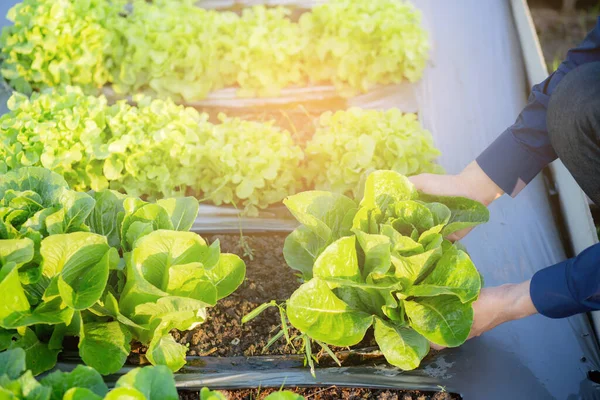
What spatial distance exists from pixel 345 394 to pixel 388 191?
703 millimetres

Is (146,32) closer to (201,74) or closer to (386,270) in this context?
(201,74)

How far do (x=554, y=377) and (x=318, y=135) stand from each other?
4.60 feet

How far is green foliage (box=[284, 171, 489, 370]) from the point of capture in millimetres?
1806

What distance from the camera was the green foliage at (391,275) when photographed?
5.92 ft

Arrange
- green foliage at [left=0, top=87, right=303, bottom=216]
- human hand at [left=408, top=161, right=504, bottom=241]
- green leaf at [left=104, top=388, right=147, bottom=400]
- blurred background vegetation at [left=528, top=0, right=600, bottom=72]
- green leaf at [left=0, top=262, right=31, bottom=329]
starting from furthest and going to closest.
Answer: blurred background vegetation at [left=528, top=0, right=600, bottom=72], green foliage at [left=0, top=87, right=303, bottom=216], human hand at [left=408, top=161, right=504, bottom=241], green leaf at [left=0, top=262, right=31, bottom=329], green leaf at [left=104, top=388, right=147, bottom=400]

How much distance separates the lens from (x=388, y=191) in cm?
199

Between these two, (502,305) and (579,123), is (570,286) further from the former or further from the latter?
(579,123)

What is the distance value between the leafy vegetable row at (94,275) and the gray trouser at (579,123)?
4.03ft

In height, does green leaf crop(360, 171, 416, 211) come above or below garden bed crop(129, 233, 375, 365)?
above

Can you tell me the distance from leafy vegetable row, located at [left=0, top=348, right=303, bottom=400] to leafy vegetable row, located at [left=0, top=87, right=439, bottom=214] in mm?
1184

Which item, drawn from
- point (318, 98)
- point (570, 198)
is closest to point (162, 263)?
point (318, 98)

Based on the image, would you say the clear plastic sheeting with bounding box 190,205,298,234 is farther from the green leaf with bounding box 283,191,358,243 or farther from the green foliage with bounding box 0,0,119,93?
the green foliage with bounding box 0,0,119,93

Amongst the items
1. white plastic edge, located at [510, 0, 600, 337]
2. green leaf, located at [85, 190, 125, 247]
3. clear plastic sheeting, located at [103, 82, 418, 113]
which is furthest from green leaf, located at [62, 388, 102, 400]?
clear plastic sheeting, located at [103, 82, 418, 113]

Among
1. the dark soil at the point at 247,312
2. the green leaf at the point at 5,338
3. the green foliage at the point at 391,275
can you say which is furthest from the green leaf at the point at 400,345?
the green leaf at the point at 5,338
